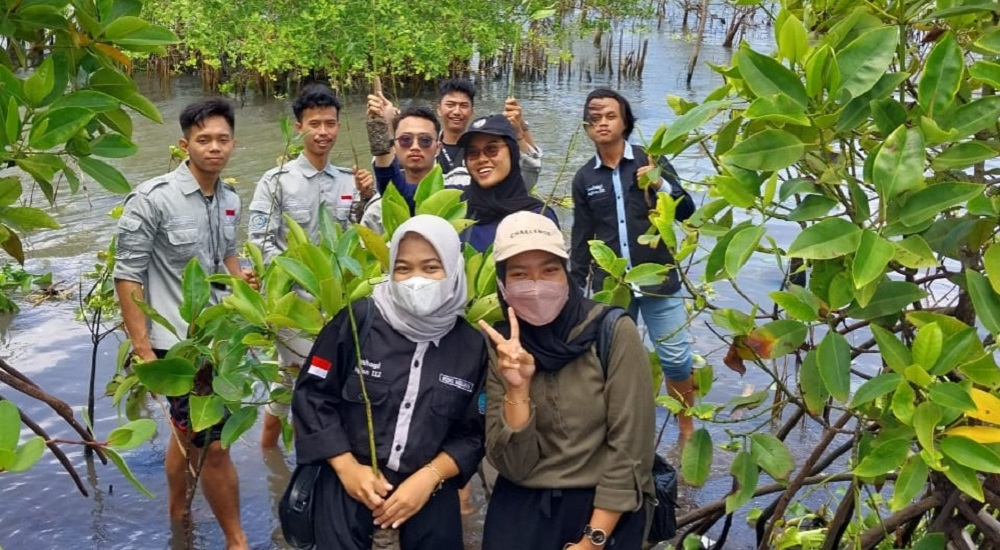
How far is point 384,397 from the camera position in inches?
104

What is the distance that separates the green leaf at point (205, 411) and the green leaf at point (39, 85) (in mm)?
1079

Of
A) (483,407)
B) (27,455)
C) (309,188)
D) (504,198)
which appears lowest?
(309,188)

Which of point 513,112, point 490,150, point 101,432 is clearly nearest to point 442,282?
point 490,150

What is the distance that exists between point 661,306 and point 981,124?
111 inches

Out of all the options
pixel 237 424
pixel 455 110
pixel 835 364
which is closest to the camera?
pixel 835 364

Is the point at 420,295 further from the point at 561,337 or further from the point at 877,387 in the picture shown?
the point at 877,387

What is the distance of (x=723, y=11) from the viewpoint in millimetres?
37531

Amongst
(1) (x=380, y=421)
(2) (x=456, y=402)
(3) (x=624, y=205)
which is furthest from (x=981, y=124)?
(3) (x=624, y=205)

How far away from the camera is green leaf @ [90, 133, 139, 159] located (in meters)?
2.33

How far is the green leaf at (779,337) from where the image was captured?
2414mm

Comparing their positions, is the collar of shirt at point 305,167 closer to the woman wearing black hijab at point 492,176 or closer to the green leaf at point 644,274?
the woman wearing black hijab at point 492,176

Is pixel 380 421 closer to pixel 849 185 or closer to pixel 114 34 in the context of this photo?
pixel 114 34

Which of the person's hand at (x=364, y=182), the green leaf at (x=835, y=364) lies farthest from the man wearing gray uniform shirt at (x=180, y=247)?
the green leaf at (x=835, y=364)

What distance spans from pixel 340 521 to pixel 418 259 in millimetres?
744
